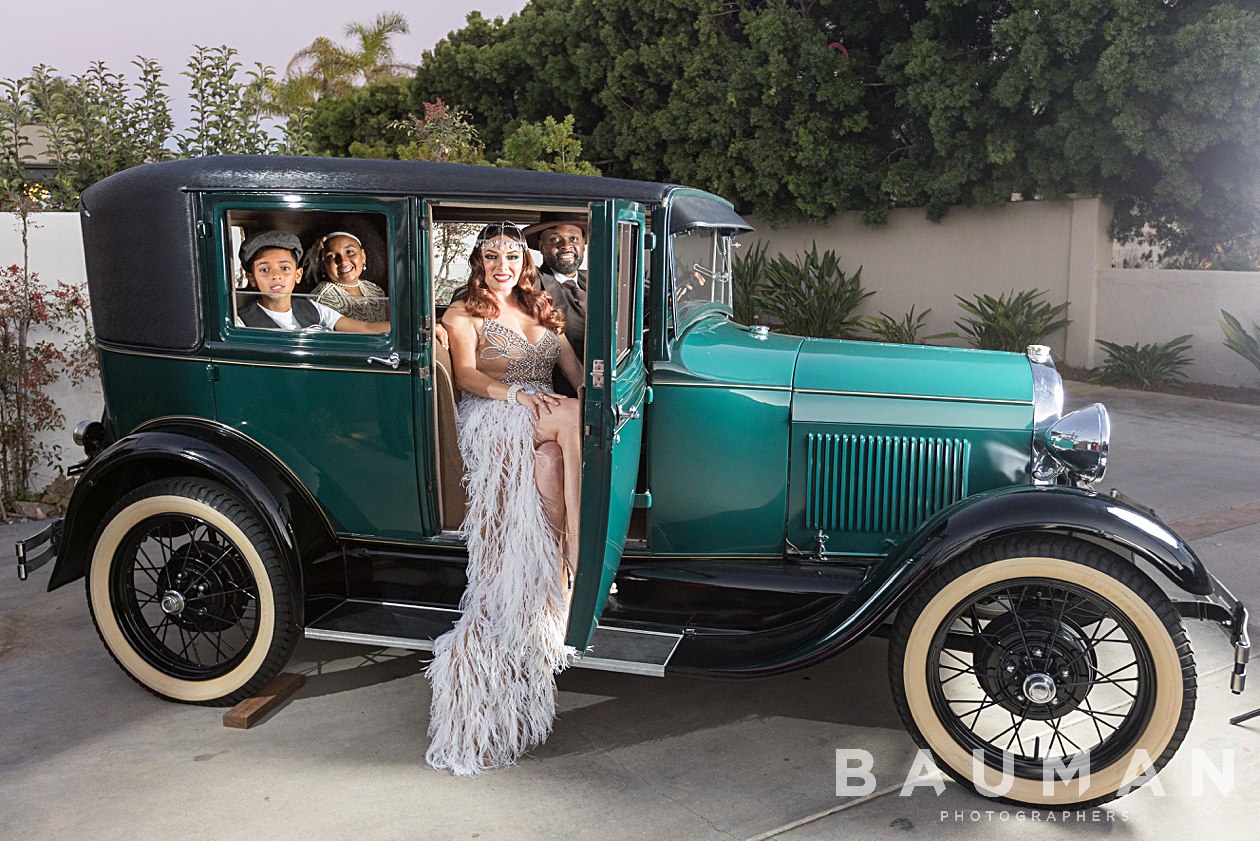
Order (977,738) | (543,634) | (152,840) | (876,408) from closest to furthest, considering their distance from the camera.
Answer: (152,840) < (977,738) < (543,634) < (876,408)

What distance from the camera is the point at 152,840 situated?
2.72m

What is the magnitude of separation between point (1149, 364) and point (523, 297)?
8526mm

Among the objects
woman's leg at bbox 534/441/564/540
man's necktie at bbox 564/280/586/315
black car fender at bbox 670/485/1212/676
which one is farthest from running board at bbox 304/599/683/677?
man's necktie at bbox 564/280/586/315

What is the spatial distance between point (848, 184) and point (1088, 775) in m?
10.4

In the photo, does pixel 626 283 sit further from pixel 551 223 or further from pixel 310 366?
pixel 310 366

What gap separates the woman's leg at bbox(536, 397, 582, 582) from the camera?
3.20 m

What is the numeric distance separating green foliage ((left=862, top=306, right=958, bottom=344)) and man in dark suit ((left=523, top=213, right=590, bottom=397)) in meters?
7.88

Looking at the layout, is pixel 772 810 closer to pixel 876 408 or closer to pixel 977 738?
pixel 977 738

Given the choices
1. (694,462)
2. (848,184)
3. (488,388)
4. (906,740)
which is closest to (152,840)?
(488,388)

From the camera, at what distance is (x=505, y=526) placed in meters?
3.18

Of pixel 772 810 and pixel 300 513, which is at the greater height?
pixel 300 513

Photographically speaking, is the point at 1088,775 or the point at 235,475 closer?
the point at 1088,775

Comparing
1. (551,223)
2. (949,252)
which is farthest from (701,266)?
(949,252)

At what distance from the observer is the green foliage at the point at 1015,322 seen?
10.7m
